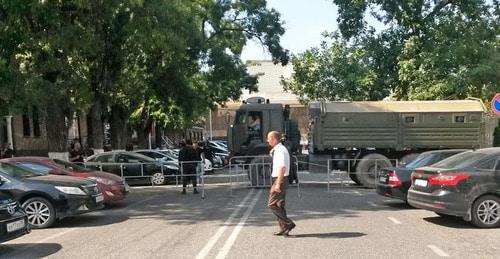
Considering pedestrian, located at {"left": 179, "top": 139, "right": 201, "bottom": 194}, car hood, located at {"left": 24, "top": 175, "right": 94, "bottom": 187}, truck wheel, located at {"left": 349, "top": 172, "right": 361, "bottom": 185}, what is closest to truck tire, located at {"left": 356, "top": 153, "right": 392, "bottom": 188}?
truck wheel, located at {"left": 349, "top": 172, "right": 361, "bottom": 185}

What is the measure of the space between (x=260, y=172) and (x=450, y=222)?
7.72 metres

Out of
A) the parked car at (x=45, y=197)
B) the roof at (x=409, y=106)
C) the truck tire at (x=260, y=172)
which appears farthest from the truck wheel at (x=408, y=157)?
the parked car at (x=45, y=197)

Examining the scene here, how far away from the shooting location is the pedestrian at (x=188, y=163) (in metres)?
16.9

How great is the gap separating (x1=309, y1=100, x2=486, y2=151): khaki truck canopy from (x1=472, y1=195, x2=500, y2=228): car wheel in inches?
313

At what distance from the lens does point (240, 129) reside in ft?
62.2

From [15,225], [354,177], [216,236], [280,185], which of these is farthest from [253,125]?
[15,225]

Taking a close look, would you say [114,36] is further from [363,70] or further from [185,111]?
[363,70]

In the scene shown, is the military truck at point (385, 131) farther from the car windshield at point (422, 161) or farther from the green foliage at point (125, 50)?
the green foliage at point (125, 50)

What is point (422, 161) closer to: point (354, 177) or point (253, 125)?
point (354, 177)

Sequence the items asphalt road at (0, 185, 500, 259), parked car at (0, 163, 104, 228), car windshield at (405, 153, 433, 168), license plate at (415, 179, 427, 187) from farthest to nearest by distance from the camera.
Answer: car windshield at (405, 153, 433, 168) < parked car at (0, 163, 104, 228) < license plate at (415, 179, 427, 187) < asphalt road at (0, 185, 500, 259)

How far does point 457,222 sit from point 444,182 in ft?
4.04

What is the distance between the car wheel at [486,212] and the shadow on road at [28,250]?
6908 mm

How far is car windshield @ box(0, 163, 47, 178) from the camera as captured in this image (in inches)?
455

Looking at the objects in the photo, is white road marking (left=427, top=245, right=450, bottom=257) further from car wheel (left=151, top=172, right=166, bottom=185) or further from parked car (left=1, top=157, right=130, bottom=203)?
car wheel (left=151, top=172, right=166, bottom=185)
